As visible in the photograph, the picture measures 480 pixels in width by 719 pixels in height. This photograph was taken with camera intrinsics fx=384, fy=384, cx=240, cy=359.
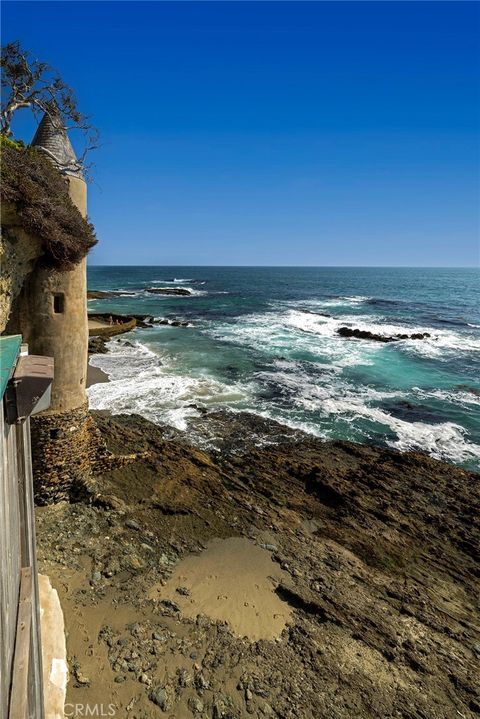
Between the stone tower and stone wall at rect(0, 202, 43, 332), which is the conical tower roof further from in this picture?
stone wall at rect(0, 202, 43, 332)

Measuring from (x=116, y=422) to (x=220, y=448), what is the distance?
442 centimetres

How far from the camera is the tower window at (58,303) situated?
31.1ft

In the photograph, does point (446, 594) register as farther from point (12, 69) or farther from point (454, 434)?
point (12, 69)

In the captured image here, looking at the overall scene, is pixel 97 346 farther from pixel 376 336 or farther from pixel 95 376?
pixel 376 336

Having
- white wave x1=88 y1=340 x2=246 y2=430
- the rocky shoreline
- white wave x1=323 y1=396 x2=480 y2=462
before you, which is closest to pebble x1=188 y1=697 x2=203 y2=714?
the rocky shoreline

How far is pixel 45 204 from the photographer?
8.41 m

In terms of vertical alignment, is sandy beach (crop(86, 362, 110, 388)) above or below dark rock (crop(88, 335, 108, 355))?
below

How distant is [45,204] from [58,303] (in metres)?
2.32

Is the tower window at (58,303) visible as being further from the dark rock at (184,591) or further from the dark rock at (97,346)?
the dark rock at (97,346)

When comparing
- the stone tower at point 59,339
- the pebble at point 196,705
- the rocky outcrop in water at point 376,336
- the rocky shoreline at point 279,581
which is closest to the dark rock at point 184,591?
the rocky shoreline at point 279,581

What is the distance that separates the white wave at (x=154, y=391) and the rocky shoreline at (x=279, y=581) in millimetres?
2925

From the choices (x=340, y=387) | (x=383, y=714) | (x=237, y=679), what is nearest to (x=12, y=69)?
(x=237, y=679)

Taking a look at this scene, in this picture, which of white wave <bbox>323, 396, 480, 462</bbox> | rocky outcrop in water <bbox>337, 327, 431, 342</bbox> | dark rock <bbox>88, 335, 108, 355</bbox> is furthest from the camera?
rocky outcrop in water <bbox>337, 327, 431, 342</bbox>

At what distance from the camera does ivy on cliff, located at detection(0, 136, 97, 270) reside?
309 inches
